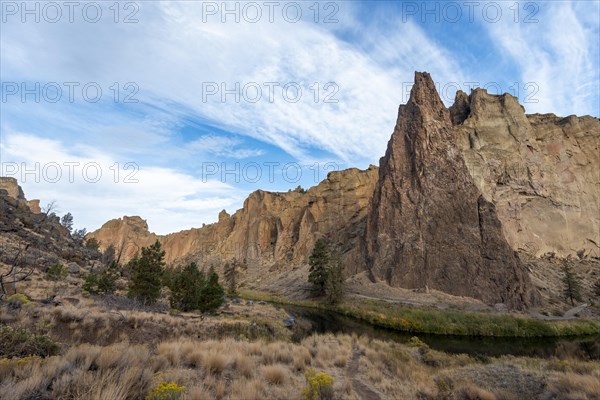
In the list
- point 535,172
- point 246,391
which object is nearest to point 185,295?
point 246,391

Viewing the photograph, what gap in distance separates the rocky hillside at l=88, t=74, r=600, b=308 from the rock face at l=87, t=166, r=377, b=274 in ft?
1.79

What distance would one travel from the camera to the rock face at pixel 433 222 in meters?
50.0

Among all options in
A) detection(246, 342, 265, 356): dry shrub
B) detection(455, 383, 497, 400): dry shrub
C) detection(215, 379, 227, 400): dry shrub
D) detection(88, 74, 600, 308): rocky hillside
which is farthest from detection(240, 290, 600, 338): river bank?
detection(215, 379, 227, 400): dry shrub

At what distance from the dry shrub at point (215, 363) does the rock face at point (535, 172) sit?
81.8m

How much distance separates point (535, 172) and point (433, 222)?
42760 mm

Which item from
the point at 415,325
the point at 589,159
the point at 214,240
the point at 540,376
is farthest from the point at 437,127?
the point at 214,240

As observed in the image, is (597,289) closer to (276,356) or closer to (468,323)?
(468,323)

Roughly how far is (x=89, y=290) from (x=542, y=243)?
91.9 meters

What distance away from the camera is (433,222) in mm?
58031

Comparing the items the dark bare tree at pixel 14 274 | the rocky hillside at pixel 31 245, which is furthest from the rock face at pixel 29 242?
the dark bare tree at pixel 14 274

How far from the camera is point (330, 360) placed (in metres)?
12.0

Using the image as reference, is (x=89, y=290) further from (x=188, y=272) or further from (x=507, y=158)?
(x=507, y=158)

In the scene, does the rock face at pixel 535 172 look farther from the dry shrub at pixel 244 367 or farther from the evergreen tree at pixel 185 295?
the dry shrub at pixel 244 367

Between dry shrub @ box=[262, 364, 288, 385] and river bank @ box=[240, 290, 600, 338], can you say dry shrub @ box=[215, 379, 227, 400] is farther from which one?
river bank @ box=[240, 290, 600, 338]
